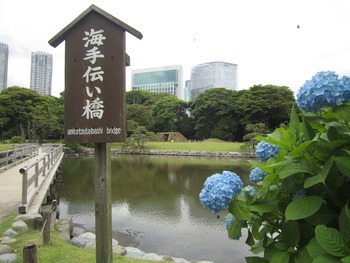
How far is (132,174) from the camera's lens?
12.8 metres

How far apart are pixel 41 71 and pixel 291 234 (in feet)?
200

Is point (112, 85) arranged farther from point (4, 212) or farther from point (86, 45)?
point (4, 212)

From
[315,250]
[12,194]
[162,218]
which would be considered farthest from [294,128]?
[162,218]

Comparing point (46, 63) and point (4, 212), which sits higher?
point (46, 63)

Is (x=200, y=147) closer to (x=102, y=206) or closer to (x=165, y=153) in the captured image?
(x=165, y=153)

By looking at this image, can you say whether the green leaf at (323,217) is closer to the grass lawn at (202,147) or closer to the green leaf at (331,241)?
the green leaf at (331,241)

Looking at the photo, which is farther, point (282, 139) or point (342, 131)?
point (282, 139)

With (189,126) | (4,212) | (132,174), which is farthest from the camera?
(189,126)

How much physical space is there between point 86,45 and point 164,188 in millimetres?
8085

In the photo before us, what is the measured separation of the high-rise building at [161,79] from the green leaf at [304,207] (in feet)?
218

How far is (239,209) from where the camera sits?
0.94m

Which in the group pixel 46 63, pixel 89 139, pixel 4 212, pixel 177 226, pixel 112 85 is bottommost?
pixel 177 226

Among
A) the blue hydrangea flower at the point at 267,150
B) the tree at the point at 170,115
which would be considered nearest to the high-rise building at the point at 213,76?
the tree at the point at 170,115

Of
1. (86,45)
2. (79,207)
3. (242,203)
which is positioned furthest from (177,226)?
(242,203)
